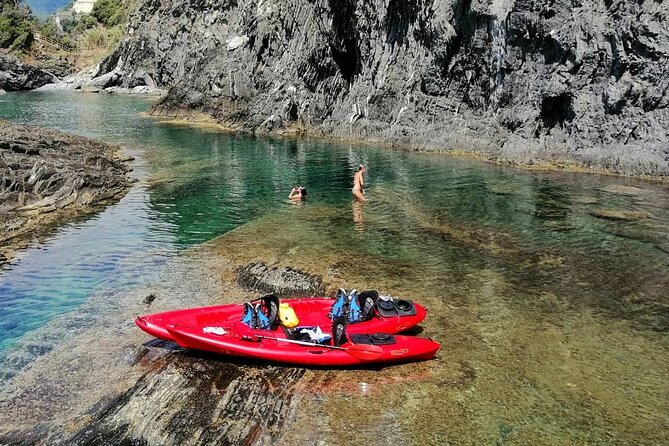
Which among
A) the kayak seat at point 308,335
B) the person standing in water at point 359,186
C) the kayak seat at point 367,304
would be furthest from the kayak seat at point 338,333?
the person standing in water at point 359,186

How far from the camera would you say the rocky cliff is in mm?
31656

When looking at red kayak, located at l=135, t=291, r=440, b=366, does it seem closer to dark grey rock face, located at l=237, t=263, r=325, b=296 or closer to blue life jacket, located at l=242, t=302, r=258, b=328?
blue life jacket, located at l=242, t=302, r=258, b=328

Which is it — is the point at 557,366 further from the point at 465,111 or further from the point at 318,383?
the point at 465,111

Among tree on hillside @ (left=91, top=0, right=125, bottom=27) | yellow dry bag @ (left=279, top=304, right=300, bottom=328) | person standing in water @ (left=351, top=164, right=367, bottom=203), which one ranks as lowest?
yellow dry bag @ (left=279, top=304, right=300, bottom=328)

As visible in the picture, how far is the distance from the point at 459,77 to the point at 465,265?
1085 inches

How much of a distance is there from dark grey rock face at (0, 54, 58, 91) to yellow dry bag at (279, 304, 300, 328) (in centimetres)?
11368

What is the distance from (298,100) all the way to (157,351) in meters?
41.7

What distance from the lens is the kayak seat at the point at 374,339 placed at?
11219 mm

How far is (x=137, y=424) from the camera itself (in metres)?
9.27

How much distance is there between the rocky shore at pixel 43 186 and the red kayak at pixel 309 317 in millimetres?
9809

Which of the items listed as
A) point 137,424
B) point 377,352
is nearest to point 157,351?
→ point 137,424

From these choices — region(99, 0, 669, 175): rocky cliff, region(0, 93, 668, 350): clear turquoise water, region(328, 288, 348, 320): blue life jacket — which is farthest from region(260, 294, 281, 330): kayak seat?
region(99, 0, 669, 175): rocky cliff

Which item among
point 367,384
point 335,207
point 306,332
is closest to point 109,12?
point 335,207

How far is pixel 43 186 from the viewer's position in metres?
24.9
